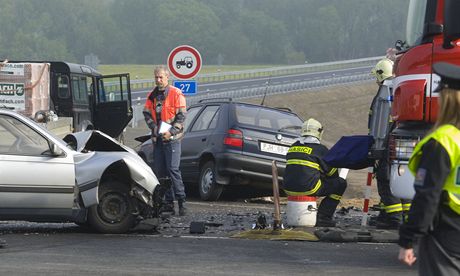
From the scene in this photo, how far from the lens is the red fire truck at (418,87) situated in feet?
29.1

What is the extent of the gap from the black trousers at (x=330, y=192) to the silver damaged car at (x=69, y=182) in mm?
1724

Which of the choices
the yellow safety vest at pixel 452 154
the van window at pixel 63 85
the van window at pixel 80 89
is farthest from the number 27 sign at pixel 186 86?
the yellow safety vest at pixel 452 154

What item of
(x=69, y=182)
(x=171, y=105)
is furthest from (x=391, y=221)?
(x=171, y=105)

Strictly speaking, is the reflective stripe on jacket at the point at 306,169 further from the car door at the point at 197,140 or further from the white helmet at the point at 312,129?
the car door at the point at 197,140

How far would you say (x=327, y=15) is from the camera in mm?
118625

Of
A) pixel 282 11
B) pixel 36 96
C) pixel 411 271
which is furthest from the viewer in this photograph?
pixel 282 11

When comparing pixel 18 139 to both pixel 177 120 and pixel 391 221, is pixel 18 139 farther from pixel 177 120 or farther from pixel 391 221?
pixel 391 221

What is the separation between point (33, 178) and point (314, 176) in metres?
2.96

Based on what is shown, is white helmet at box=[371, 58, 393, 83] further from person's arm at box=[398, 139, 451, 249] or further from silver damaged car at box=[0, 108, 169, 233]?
person's arm at box=[398, 139, 451, 249]

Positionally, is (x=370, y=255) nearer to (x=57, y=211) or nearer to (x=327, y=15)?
(x=57, y=211)

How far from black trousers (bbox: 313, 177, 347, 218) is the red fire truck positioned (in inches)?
101

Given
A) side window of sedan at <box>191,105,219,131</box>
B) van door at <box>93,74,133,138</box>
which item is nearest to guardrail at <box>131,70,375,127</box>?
van door at <box>93,74,133,138</box>

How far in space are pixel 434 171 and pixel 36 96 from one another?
25.1m

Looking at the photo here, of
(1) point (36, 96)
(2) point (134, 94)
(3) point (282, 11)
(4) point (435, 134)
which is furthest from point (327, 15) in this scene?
(4) point (435, 134)
